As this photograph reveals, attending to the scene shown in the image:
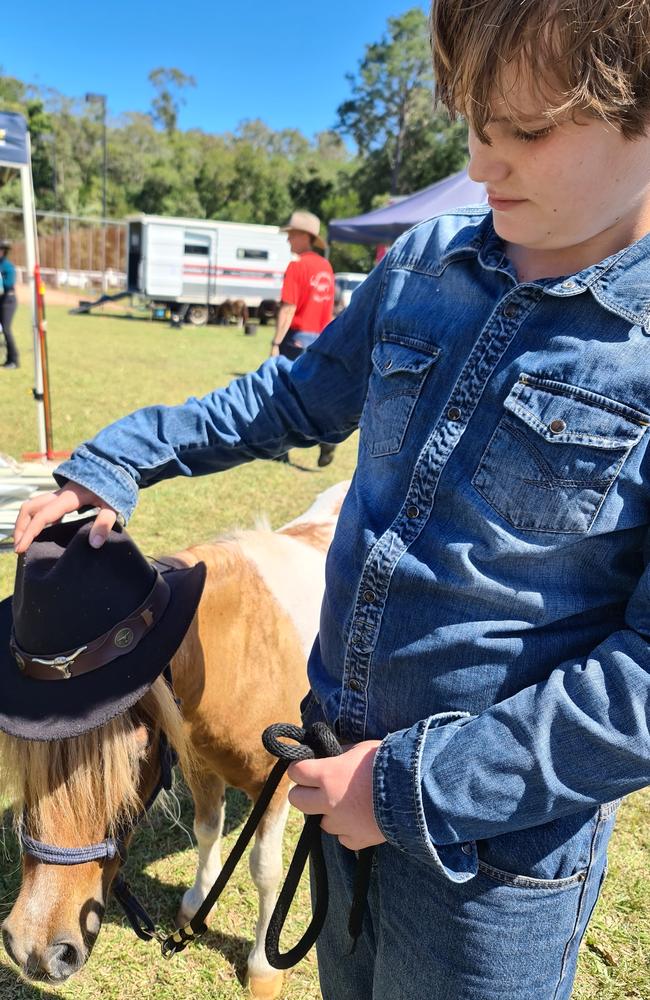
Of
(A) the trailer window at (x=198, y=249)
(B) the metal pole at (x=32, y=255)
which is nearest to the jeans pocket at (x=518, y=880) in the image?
(B) the metal pole at (x=32, y=255)

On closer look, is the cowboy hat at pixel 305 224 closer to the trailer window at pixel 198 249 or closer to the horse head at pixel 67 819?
the horse head at pixel 67 819

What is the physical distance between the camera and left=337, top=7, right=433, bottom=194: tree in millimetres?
41797

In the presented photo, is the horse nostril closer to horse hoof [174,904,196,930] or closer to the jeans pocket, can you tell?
the jeans pocket

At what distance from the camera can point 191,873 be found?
2.66 metres

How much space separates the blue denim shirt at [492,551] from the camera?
79 centimetres

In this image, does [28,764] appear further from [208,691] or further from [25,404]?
[25,404]

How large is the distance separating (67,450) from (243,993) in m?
5.93

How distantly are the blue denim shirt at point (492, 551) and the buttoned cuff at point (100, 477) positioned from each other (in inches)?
15.8

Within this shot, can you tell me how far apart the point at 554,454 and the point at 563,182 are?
12.5 inches

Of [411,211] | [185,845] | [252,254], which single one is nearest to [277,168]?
[252,254]

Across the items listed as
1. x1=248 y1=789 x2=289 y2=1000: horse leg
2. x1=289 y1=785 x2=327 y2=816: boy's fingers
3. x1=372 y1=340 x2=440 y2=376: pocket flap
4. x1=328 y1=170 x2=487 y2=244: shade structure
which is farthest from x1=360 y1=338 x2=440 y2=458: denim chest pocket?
x1=328 y1=170 x2=487 y2=244: shade structure

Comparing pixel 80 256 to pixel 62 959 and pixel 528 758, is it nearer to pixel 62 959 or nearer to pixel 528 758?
pixel 62 959

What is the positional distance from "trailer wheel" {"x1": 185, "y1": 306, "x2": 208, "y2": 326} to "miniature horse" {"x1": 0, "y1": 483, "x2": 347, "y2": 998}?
21.0 m

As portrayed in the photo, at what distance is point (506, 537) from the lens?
2.81ft
